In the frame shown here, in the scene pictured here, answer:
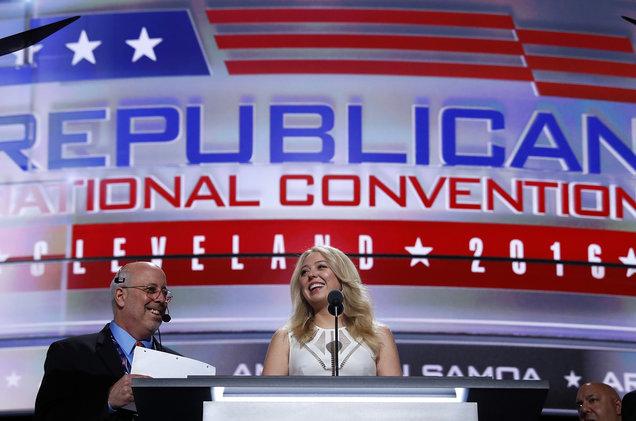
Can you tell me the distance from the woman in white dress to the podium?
1.38m

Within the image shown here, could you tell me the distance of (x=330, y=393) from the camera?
7.01 feet

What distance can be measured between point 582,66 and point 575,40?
0.16m

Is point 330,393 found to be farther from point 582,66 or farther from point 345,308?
point 582,66

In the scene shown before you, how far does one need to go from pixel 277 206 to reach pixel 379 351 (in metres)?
1.51

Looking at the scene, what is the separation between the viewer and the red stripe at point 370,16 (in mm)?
5227

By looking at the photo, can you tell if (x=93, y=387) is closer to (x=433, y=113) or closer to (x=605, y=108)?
(x=433, y=113)

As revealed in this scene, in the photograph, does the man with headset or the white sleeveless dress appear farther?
the white sleeveless dress

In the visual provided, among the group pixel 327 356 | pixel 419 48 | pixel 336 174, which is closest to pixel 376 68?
pixel 419 48

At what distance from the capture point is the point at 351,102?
5.10 m

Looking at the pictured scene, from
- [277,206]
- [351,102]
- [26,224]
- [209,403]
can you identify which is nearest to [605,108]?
[351,102]

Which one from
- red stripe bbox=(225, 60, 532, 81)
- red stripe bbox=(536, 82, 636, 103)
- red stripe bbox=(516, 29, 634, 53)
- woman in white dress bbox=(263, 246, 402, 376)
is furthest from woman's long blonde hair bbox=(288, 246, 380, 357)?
red stripe bbox=(516, 29, 634, 53)

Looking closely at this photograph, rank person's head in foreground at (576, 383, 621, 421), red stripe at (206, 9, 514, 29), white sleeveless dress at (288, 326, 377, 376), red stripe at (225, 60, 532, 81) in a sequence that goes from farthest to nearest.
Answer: red stripe at (206, 9, 514, 29), red stripe at (225, 60, 532, 81), person's head in foreground at (576, 383, 621, 421), white sleeveless dress at (288, 326, 377, 376)

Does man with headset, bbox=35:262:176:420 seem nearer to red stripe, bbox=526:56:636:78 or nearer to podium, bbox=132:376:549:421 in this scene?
podium, bbox=132:376:549:421

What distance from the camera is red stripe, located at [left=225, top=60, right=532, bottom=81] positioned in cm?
512
